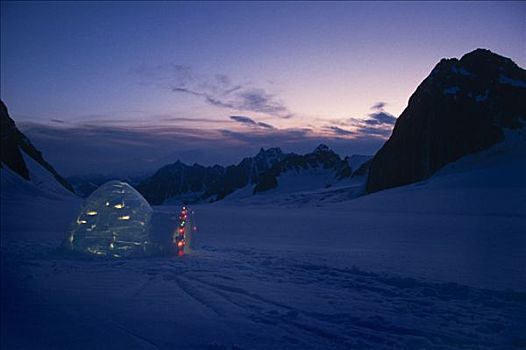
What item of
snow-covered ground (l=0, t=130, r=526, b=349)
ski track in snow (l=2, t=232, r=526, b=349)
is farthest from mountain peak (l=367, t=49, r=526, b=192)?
ski track in snow (l=2, t=232, r=526, b=349)

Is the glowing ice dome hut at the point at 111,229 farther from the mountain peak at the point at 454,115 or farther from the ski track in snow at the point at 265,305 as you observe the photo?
the mountain peak at the point at 454,115

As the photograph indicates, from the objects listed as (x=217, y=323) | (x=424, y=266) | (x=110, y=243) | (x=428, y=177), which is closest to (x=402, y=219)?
(x=424, y=266)

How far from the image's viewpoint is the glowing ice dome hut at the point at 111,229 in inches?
376

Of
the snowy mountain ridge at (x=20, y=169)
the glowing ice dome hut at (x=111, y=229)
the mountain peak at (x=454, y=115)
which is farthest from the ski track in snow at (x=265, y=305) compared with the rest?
the mountain peak at (x=454, y=115)

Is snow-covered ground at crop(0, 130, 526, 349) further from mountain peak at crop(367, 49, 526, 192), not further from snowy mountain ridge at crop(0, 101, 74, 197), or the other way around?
mountain peak at crop(367, 49, 526, 192)

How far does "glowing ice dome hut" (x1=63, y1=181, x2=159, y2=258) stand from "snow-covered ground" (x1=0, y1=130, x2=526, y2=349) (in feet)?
1.72

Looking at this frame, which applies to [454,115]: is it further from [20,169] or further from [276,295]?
[20,169]

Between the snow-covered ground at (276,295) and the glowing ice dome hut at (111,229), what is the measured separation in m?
0.53

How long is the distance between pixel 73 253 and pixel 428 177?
37456 millimetres

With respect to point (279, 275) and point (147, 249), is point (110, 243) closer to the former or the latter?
point (147, 249)

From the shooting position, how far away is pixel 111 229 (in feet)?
31.7

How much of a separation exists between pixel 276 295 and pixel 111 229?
532cm

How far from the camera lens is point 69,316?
207 inches

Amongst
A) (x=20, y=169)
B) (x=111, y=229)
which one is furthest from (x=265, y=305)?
(x=20, y=169)
